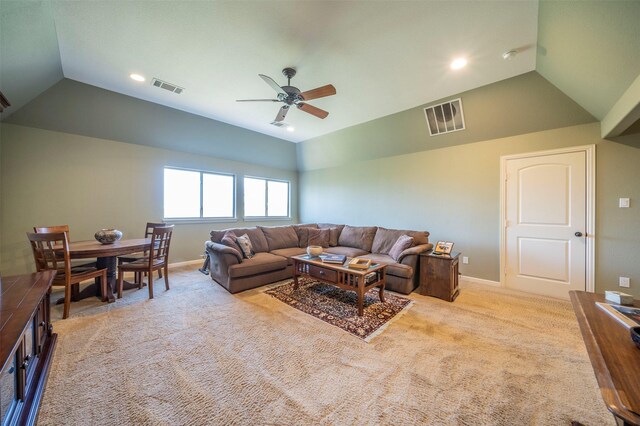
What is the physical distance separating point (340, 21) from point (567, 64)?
2.50m

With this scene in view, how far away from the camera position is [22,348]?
1355 mm

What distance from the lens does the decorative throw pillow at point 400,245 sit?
368 centimetres

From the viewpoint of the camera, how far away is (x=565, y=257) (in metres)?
3.29

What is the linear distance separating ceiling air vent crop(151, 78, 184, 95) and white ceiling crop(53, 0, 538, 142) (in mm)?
111

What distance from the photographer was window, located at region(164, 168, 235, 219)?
16.3 feet

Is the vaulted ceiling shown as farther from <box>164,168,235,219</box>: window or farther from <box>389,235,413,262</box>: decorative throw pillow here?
<box>389,235,413,262</box>: decorative throw pillow

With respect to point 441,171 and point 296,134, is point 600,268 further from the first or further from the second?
point 296,134

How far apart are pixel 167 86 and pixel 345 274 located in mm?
3861

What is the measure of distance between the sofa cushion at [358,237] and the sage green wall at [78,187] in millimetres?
3318

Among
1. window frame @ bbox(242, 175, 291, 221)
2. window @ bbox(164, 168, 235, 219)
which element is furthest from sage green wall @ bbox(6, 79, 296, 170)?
window frame @ bbox(242, 175, 291, 221)

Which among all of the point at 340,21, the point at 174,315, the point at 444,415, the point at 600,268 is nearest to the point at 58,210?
the point at 174,315

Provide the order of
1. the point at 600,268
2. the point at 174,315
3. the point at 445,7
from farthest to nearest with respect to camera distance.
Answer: the point at 600,268 < the point at 174,315 < the point at 445,7

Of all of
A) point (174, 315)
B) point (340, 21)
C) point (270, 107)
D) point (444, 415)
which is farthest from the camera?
point (270, 107)

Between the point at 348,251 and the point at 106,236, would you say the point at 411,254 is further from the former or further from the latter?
the point at 106,236
